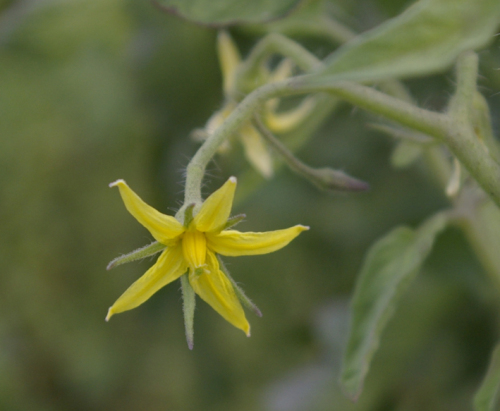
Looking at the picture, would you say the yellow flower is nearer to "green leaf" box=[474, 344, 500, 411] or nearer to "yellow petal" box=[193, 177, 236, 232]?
"yellow petal" box=[193, 177, 236, 232]

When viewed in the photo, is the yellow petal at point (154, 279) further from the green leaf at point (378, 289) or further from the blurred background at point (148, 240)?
the blurred background at point (148, 240)

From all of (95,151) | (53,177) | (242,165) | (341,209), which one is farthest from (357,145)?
(53,177)

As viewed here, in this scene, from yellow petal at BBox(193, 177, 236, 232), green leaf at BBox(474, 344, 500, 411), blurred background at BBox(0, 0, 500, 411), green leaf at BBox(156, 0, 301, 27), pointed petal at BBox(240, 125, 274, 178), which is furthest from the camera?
blurred background at BBox(0, 0, 500, 411)

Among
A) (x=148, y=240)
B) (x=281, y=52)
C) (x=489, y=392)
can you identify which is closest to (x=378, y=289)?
(x=489, y=392)

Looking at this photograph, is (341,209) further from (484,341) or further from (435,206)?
(484,341)

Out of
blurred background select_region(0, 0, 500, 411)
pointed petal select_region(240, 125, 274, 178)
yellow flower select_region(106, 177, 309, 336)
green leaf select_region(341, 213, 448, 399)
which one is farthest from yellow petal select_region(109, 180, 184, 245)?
blurred background select_region(0, 0, 500, 411)

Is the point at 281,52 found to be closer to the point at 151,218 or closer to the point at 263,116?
the point at 263,116
